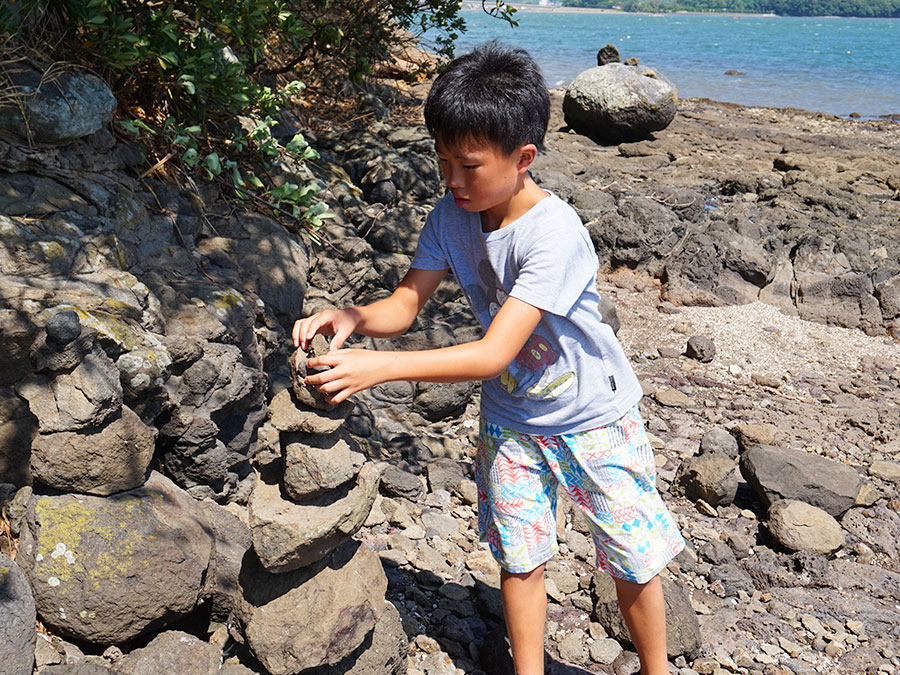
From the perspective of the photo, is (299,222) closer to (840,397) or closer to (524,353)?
(524,353)

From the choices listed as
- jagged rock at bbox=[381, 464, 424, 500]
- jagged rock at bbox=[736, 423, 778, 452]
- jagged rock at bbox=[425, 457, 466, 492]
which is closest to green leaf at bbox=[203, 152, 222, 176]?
jagged rock at bbox=[381, 464, 424, 500]

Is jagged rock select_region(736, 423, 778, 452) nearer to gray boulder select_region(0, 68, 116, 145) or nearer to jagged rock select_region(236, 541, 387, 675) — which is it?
jagged rock select_region(236, 541, 387, 675)

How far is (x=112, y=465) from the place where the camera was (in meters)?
2.50

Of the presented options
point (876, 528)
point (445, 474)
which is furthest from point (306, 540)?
point (876, 528)

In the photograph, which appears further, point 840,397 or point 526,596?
point 840,397

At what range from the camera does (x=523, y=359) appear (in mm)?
2424

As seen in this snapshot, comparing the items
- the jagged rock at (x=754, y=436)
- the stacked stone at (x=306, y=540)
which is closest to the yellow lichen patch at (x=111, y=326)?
the stacked stone at (x=306, y=540)

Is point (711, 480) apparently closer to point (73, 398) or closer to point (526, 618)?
point (526, 618)

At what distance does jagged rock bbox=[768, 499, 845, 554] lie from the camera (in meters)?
3.73

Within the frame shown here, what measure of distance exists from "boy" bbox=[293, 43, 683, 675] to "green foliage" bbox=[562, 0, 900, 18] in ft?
383

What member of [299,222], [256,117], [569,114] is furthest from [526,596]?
[569,114]

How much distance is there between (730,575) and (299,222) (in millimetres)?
2954

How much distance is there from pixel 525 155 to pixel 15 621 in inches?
71.0

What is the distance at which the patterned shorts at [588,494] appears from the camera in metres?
2.42
